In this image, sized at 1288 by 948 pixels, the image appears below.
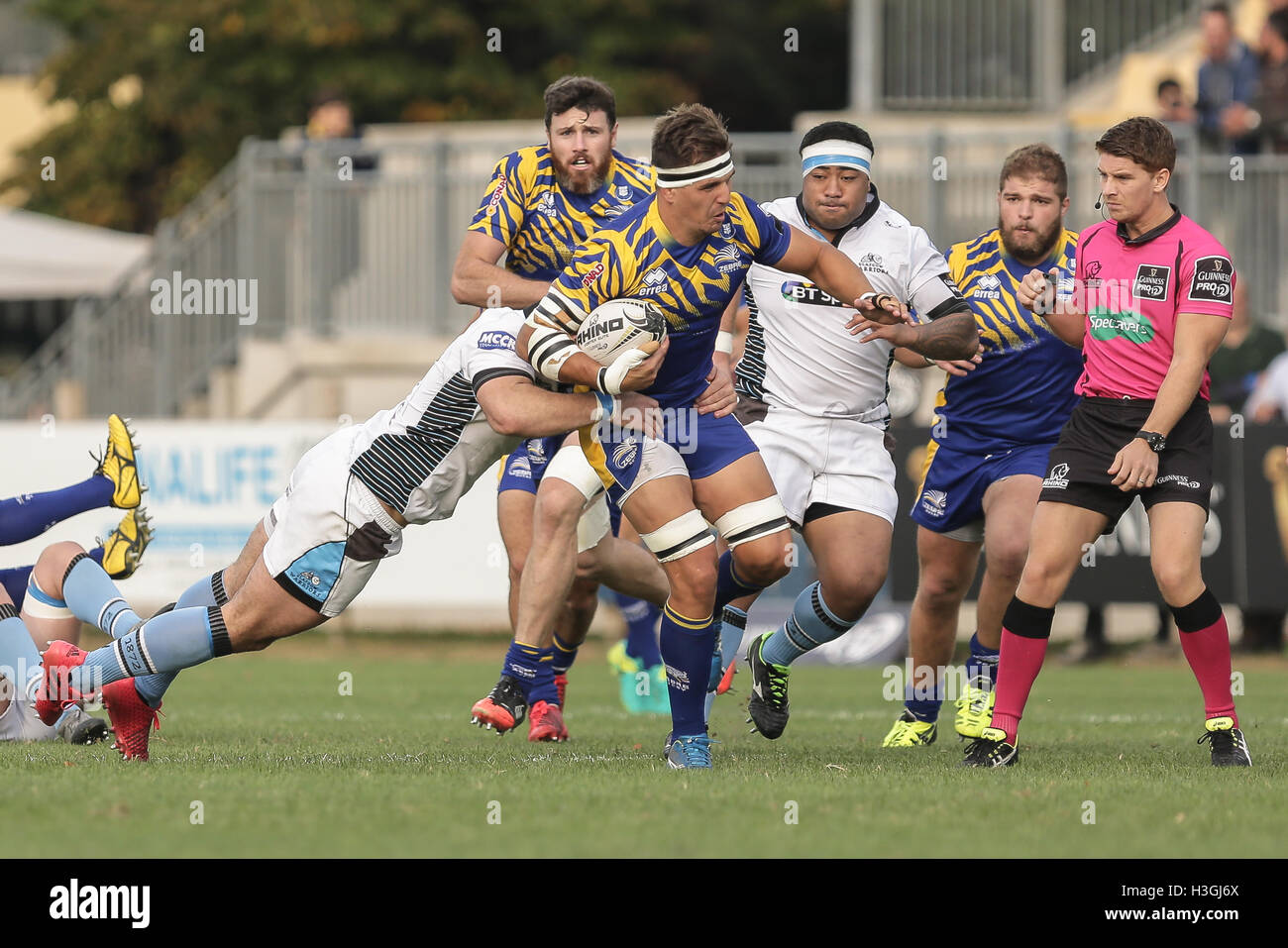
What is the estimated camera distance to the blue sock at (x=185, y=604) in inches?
277

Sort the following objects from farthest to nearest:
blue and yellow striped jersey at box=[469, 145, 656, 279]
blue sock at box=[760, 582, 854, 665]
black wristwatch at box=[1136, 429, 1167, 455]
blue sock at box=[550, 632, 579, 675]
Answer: blue sock at box=[550, 632, 579, 675]
blue and yellow striped jersey at box=[469, 145, 656, 279]
blue sock at box=[760, 582, 854, 665]
black wristwatch at box=[1136, 429, 1167, 455]

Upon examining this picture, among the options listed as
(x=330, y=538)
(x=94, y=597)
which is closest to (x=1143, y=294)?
(x=330, y=538)

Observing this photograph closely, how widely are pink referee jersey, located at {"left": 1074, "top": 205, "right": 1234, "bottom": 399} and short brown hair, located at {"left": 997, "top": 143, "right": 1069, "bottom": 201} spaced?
0.73 metres

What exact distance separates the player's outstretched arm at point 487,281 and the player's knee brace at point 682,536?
5.84 ft

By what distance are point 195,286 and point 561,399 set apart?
41.6 feet

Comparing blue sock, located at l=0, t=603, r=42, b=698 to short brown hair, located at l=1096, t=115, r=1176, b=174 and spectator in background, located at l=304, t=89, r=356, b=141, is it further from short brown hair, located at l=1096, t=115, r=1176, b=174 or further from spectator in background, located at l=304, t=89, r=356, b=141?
spectator in background, located at l=304, t=89, r=356, b=141

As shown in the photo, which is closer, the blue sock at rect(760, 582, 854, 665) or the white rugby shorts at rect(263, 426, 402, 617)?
the white rugby shorts at rect(263, 426, 402, 617)

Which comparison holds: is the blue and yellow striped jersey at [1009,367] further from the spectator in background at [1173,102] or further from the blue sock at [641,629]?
the spectator in background at [1173,102]

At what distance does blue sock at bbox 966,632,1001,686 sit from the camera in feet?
27.0

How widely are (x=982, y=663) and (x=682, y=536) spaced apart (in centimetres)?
206

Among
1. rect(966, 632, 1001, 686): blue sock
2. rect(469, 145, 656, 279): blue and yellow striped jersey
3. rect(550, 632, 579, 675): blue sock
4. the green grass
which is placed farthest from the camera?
rect(550, 632, 579, 675): blue sock

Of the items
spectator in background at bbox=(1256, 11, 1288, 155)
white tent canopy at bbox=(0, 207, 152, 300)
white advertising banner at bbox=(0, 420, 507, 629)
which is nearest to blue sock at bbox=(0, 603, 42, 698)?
white advertising banner at bbox=(0, 420, 507, 629)
